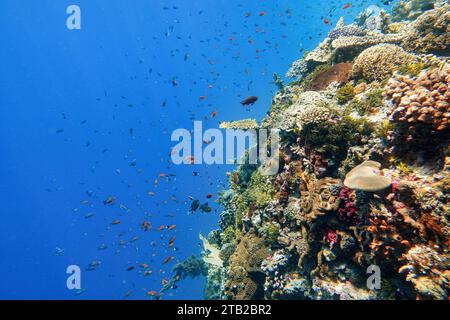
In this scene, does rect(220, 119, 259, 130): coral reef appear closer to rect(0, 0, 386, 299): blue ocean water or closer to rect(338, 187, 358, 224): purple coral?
rect(338, 187, 358, 224): purple coral

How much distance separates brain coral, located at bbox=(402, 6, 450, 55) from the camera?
7875mm

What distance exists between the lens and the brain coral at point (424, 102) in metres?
4.23

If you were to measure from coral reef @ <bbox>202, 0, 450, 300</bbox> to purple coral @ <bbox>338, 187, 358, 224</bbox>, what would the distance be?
0.02 meters

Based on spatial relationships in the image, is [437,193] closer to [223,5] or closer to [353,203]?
[353,203]

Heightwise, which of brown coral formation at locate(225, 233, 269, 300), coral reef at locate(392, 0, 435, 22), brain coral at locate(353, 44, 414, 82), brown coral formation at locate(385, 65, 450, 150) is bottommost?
brown coral formation at locate(225, 233, 269, 300)

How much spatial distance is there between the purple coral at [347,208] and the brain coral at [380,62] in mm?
3435

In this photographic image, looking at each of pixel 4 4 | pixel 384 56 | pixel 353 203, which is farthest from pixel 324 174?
pixel 4 4

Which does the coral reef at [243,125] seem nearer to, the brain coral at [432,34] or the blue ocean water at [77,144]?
the brain coral at [432,34]

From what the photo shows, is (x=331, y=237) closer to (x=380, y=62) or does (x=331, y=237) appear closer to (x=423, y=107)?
(x=423, y=107)

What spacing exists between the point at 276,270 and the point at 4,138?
422ft

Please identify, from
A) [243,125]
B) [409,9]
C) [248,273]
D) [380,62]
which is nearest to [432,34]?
[380,62]

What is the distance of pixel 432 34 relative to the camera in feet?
26.5

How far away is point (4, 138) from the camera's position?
106 meters

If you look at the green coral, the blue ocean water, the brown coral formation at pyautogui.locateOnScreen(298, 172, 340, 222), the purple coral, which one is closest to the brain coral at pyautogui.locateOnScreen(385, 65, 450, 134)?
the purple coral
